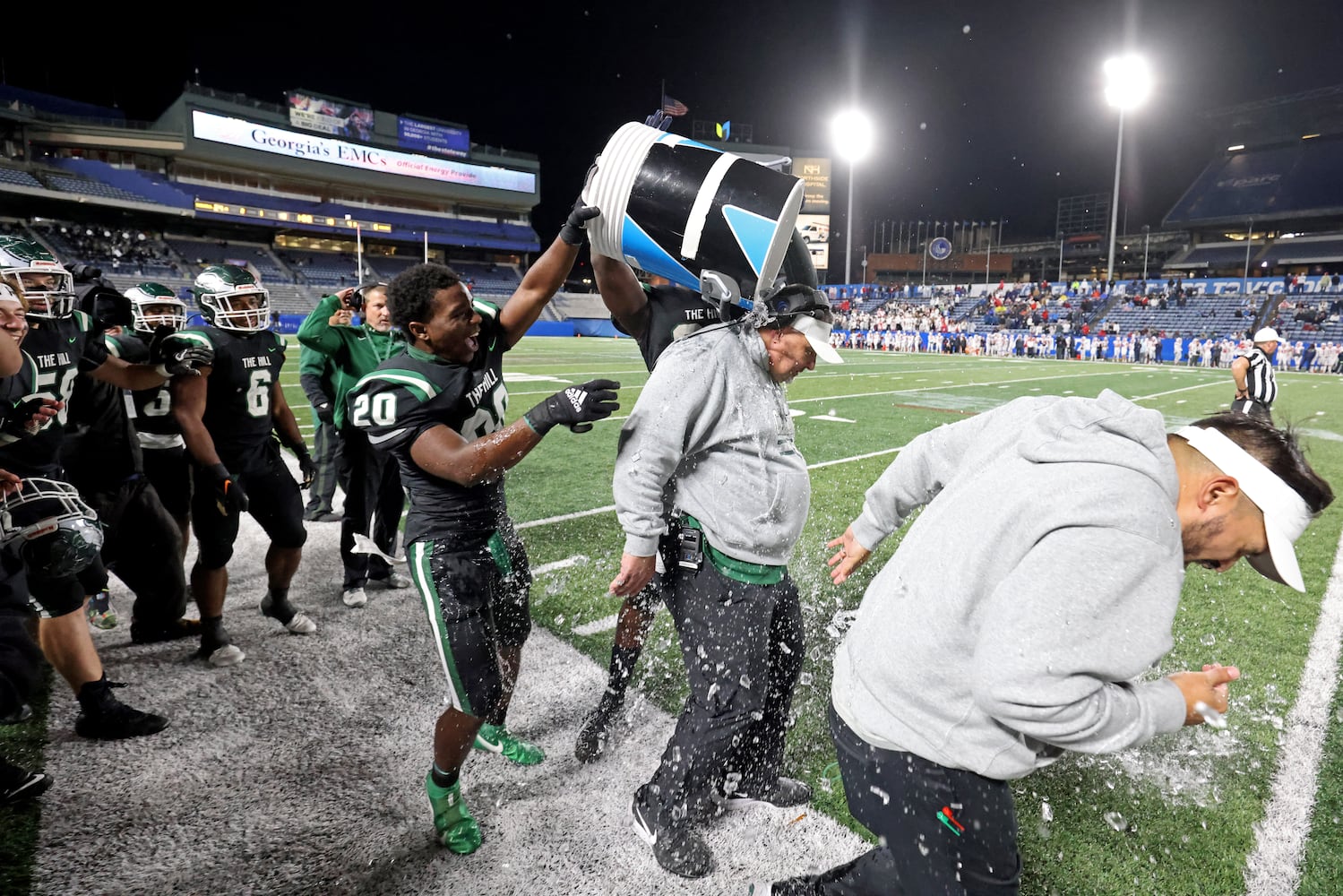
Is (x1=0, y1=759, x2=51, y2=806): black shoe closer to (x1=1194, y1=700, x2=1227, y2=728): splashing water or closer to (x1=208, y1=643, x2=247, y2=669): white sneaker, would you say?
(x1=208, y1=643, x2=247, y2=669): white sneaker

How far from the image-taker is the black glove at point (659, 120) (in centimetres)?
257

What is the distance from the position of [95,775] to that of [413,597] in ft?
6.30

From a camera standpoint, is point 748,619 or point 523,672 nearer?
point 748,619

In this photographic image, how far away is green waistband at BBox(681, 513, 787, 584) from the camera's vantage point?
2.32 metres

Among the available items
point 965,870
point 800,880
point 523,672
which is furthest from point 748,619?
point 523,672

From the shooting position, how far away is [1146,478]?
1.24 m

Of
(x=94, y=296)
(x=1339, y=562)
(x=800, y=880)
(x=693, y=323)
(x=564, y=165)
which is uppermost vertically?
(x=564, y=165)

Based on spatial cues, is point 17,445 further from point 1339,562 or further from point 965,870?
point 1339,562

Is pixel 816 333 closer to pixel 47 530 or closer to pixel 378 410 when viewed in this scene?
pixel 378 410

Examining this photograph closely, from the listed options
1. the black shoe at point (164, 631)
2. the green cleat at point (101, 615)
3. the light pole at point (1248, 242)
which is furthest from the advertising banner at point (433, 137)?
the black shoe at point (164, 631)

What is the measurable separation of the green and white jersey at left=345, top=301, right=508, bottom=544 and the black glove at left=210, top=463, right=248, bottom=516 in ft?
5.33

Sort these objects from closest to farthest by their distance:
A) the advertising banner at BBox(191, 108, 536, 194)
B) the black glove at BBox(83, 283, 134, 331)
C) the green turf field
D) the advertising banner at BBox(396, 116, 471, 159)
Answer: the green turf field < the black glove at BBox(83, 283, 134, 331) < the advertising banner at BBox(191, 108, 536, 194) < the advertising banner at BBox(396, 116, 471, 159)

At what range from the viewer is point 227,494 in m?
3.62

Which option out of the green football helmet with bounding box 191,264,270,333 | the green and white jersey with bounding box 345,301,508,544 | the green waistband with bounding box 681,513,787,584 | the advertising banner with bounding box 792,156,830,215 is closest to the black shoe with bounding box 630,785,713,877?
the green waistband with bounding box 681,513,787,584
